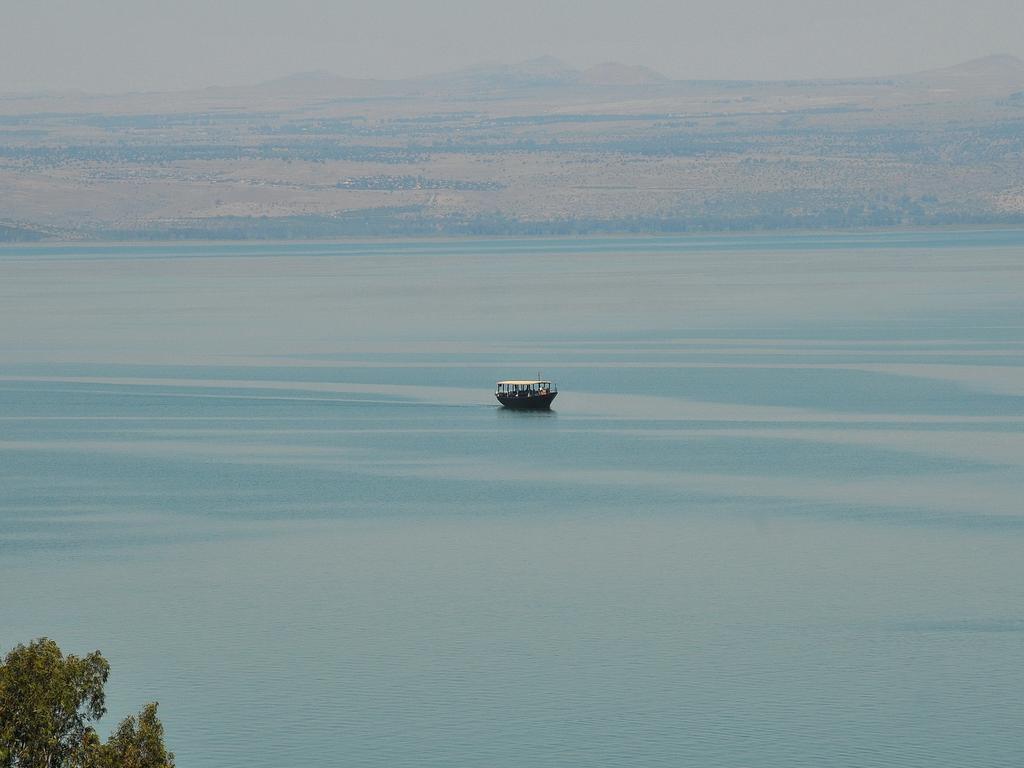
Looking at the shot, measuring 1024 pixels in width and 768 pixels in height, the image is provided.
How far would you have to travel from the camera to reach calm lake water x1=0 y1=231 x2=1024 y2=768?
32750 millimetres

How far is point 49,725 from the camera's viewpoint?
71.3 feet

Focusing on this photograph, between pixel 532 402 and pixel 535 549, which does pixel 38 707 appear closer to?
pixel 535 549

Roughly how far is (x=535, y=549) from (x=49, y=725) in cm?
2424

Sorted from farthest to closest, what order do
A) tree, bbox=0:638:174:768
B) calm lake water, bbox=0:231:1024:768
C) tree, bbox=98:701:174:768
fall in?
1. calm lake water, bbox=0:231:1024:768
2. tree, bbox=0:638:174:768
3. tree, bbox=98:701:174:768

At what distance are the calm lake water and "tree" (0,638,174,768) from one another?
8.93 meters

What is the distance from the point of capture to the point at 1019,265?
580ft

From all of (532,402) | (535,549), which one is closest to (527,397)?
(532,402)

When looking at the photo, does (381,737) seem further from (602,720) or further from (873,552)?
(873,552)

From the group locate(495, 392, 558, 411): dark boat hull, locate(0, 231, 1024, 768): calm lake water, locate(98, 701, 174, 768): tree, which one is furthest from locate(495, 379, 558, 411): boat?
locate(98, 701, 174, 768): tree

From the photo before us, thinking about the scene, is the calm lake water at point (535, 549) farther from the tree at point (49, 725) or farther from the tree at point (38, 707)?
the tree at point (49, 725)

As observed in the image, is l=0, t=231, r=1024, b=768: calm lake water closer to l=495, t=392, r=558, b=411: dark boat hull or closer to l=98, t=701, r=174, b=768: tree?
l=495, t=392, r=558, b=411: dark boat hull

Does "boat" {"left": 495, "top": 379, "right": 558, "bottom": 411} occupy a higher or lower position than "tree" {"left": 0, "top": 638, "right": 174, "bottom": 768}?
higher

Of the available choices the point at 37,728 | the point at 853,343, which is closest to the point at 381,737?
the point at 37,728

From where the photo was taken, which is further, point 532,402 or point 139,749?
point 532,402
